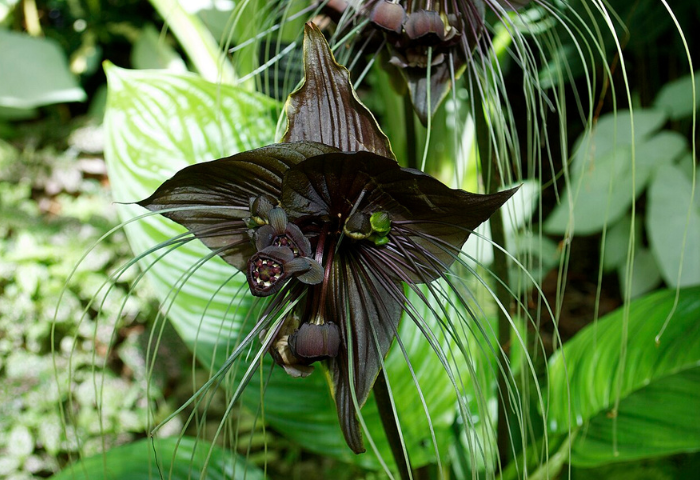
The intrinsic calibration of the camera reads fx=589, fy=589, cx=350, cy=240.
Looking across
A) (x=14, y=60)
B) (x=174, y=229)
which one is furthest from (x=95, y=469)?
(x=14, y=60)

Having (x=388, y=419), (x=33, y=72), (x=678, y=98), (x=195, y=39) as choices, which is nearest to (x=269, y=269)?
(x=388, y=419)

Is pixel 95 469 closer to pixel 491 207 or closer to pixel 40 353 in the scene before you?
pixel 491 207

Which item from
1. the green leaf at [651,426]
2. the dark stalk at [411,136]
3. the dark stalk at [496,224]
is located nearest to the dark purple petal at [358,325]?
the dark stalk at [496,224]

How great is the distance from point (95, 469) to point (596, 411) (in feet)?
2.36

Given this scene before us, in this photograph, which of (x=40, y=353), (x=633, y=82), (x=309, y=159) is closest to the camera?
(x=309, y=159)

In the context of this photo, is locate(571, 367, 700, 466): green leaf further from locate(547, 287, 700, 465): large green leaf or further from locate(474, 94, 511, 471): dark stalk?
locate(474, 94, 511, 471): dark stalk

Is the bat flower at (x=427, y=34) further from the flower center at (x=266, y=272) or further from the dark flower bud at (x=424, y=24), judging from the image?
the flower center at (x=266, y=272)

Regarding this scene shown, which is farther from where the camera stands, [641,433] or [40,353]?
[40,353]

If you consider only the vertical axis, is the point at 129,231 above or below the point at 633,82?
below

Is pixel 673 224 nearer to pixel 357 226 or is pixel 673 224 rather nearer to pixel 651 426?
pixel 651 426

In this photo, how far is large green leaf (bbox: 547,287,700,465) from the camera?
2.58 feet

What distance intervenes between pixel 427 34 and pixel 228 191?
0.22 meters

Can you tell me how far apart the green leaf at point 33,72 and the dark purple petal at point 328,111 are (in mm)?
1348

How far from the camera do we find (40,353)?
1492 millimetres
